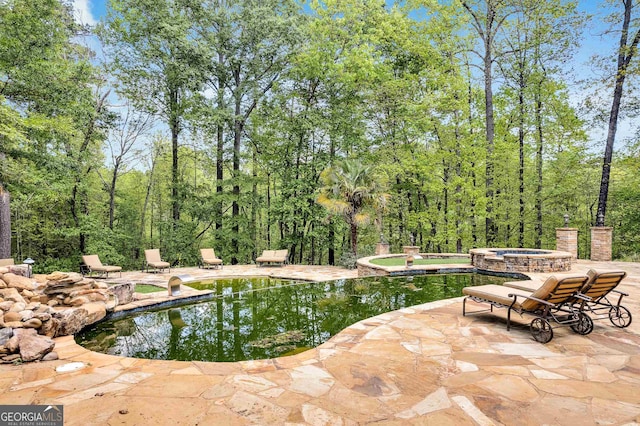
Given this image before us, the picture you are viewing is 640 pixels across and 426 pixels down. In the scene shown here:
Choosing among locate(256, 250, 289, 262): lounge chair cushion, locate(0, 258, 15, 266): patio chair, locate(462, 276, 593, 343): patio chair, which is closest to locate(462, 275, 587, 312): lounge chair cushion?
locate(462, 276, 593, 343): patio chair

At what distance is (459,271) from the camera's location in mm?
9836

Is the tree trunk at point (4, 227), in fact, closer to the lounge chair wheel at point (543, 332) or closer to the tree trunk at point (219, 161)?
the tree trunk at point (219, 161)

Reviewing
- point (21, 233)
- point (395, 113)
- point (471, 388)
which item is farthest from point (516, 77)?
point (21, 233)

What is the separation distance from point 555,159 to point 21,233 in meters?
23.6

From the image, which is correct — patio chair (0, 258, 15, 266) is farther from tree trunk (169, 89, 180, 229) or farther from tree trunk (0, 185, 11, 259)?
tree trunk (169, 89, 180, 229)

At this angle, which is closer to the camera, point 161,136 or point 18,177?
point 18,177

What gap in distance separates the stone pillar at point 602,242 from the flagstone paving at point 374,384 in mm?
9444

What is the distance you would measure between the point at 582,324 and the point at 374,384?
3.13 metres

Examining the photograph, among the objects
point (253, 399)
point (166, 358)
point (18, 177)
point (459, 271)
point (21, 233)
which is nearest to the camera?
point (253, 399)

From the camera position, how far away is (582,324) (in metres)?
4.21

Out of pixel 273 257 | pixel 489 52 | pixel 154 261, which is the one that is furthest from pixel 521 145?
pixel 154 261

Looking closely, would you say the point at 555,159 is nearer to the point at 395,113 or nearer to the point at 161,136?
the point at 395,113

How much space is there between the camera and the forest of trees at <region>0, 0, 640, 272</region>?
1346 centimetres

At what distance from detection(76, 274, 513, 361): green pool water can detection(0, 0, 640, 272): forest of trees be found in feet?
14.6
